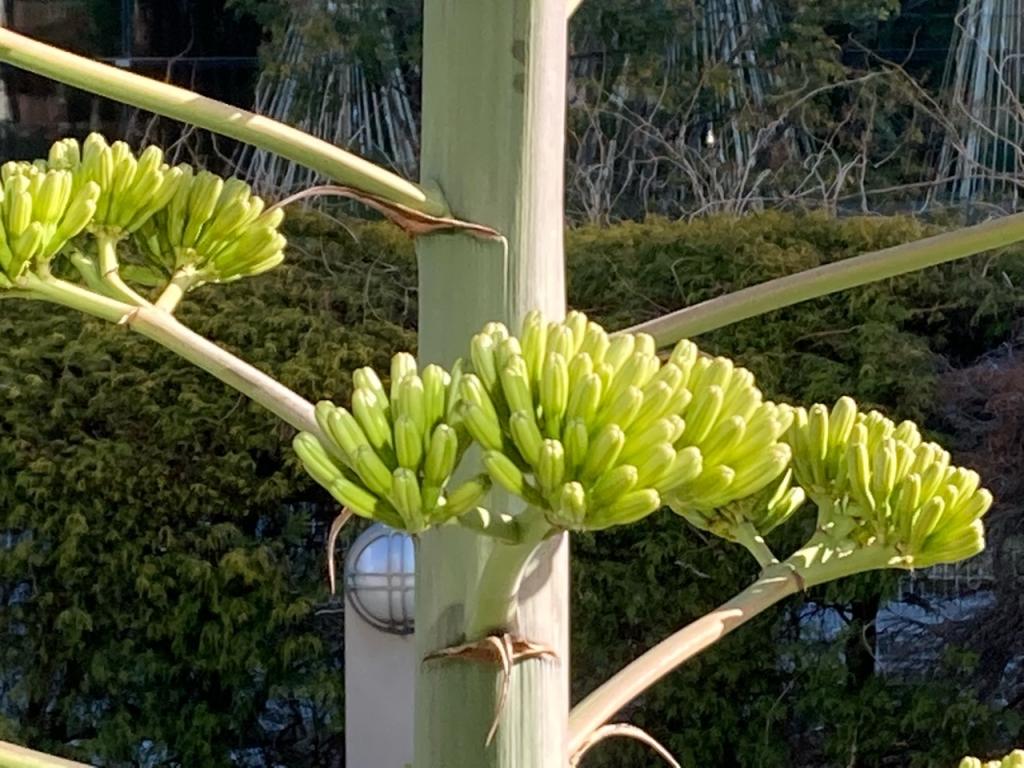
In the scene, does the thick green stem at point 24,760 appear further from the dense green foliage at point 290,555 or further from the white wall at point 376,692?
the dense green foliage at point 290,555

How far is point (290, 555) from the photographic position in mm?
2629

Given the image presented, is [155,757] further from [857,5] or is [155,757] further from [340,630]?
[857,5]

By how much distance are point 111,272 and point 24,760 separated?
28cm

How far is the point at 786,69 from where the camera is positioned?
13.6 ft

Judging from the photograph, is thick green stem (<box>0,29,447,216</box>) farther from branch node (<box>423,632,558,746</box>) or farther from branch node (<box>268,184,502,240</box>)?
branch node (<box>423,632,558,746</box>)

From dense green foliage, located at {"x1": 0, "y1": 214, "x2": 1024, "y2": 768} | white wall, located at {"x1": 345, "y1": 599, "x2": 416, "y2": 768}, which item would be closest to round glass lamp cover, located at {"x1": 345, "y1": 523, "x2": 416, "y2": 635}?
white wall, located at {"x1": 345, "y1": 599, "x2": 416, "y2": 768}

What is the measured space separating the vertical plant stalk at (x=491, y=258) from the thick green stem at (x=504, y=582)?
0.02 meters

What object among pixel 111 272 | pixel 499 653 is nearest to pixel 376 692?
pixel 111 272

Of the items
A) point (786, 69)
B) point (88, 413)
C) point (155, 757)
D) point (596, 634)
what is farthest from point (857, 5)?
point (155, 757)

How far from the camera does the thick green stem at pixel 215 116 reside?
0.64 m

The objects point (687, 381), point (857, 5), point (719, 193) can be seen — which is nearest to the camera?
point (687, 381)

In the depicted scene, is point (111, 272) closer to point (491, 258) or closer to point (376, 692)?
point (491, 258)

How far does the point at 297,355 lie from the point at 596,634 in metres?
0.78

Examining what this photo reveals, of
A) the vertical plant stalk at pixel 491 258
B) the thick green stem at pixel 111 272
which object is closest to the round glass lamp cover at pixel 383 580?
the thick green stem at pixel 111 272
